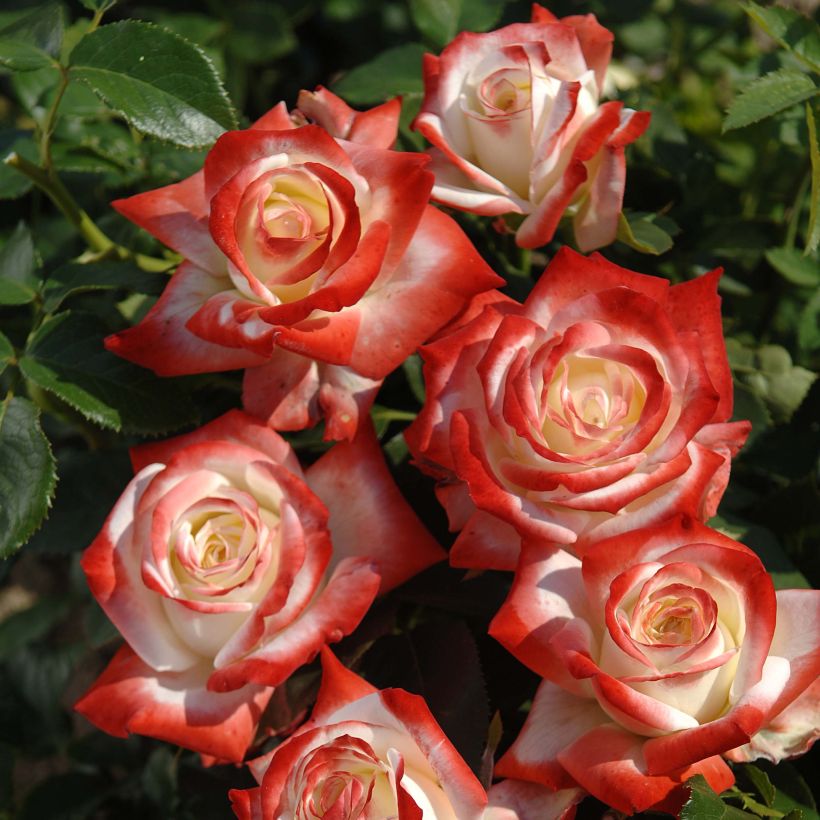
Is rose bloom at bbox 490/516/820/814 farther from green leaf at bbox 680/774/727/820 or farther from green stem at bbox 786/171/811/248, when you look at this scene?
green stem at bbox 786/171/811/248

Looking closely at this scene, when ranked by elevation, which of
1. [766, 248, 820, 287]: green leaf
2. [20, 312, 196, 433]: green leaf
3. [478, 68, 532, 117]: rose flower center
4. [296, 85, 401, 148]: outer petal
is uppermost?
[478, 68, 532, 117]: rose flower center

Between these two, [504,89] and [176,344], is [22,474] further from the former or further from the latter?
[504,89]

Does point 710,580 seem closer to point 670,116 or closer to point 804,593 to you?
point 804,593

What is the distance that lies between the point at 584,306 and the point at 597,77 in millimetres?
259

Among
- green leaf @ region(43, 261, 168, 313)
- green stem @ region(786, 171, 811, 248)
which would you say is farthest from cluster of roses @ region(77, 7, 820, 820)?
green stem @ region(786, 171, 811, 248)

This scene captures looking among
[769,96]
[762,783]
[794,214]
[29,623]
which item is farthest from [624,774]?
[29,623]

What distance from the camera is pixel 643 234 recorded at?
31.3 inches

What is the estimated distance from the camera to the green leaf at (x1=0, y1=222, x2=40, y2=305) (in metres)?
0.85

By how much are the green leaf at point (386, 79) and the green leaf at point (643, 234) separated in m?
0.28

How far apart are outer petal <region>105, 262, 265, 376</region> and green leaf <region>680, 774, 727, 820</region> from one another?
1.21ft

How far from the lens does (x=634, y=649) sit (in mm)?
559

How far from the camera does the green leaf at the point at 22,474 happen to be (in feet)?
2.29

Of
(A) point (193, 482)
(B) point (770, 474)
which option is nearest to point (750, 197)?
(B) point (770, 474)

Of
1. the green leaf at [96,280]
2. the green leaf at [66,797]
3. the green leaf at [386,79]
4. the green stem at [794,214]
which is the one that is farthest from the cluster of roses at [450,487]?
the green leaf at [66,797]
